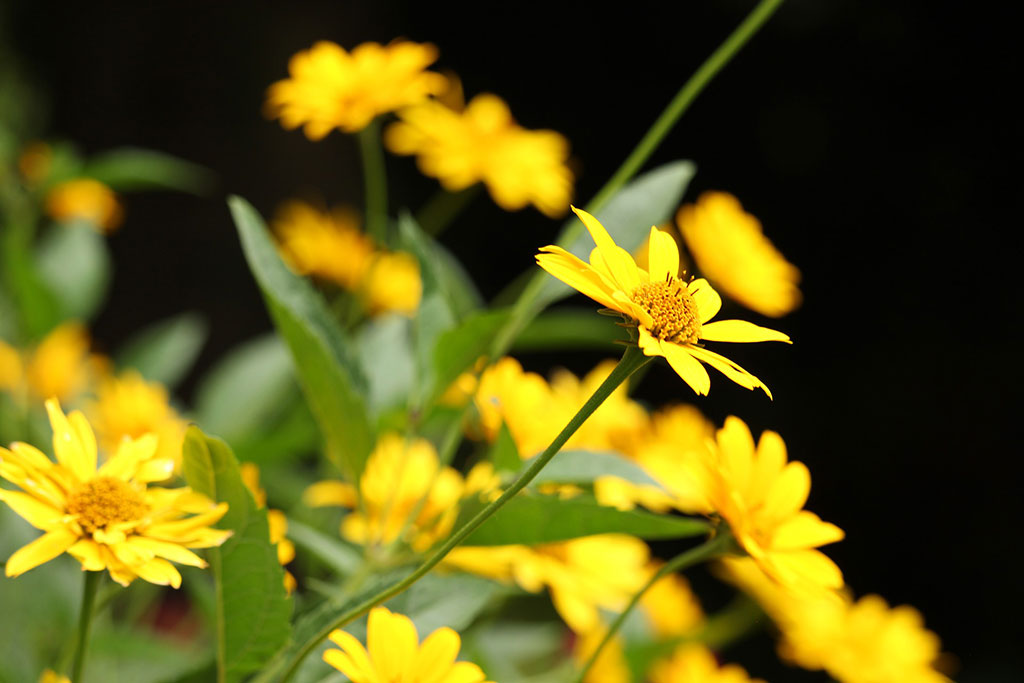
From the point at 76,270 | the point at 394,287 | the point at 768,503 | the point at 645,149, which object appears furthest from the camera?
the point at 394,287

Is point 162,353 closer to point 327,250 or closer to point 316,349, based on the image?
point 327,250

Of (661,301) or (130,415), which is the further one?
(130,415)

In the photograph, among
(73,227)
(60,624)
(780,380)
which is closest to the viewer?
(60,624)

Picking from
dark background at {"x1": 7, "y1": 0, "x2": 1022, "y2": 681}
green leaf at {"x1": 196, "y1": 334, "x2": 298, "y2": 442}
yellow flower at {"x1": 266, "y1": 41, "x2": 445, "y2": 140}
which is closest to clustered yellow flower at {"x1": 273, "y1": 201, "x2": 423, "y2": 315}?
green leaf at {"x1": 196, "y1": 334, "x2": 298, "y2": 442}

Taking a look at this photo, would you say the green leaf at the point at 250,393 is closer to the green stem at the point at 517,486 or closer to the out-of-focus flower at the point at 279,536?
the out-of-focus flower at the point at 279,536

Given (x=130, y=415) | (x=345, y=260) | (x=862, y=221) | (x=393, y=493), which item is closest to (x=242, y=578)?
(x=393, y=493)

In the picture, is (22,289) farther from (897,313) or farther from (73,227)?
(897,313)

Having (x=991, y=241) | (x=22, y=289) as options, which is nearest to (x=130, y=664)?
(x=22, y=289)
